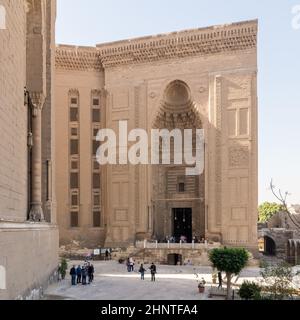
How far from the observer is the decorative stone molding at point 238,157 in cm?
2920

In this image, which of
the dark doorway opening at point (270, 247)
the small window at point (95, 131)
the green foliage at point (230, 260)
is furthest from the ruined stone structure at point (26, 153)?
the dark doorway opening at point (270, 247)

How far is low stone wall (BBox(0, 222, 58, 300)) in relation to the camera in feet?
35.7

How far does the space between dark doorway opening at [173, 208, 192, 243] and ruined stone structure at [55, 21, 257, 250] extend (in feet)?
0.23

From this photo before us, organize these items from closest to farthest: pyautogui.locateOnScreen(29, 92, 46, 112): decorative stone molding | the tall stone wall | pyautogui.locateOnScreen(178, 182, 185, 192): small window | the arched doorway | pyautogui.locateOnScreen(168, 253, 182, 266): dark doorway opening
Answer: the tall stone wall → pyautogui.locateOnScreen(29, 92, 46, 112): decorative stone molding → pyautogui.locateOnScreen(168, 253, 182, 266): dark doorway opening → the arched doorway → pyautogui.locateOnScreen(178, 182, 185, 192): small window

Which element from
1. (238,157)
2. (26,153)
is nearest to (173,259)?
(238,157)

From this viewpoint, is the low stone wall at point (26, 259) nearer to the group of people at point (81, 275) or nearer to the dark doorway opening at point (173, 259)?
the group of people at point (81, 275)

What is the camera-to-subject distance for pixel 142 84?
32.4 m

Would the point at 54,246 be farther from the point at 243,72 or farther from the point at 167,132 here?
the point at 243,72

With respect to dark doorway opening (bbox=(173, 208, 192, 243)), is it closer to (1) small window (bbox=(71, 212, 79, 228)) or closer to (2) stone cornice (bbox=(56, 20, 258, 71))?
(1) small window (bbox=(71, 212, 79, 228))

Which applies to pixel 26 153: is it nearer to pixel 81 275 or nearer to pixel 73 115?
pixel 81 275

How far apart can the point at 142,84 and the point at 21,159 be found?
699 inches

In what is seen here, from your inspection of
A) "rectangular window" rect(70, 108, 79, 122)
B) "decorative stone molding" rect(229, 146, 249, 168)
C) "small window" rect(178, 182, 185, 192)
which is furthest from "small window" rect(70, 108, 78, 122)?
"decorative stone molding" rect(229, 146, 249, 168)
